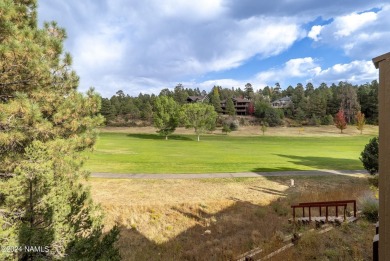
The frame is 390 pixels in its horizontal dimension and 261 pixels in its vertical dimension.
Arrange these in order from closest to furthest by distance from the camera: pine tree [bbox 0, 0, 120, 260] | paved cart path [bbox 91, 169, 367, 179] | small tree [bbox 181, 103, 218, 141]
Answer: pine tree [bbox 0, 0, 120, 260]
paved cart path [bbox 91, 169, 367, 179]
small tree [bbox 181, 103, 218, 141]

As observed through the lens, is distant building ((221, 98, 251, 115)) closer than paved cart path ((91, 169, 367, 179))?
No

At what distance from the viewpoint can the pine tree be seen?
5492 millimetres

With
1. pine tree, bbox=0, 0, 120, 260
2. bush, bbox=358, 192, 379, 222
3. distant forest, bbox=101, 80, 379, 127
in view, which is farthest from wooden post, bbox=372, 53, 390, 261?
distant forest, bbox=101, 80, 379, 127

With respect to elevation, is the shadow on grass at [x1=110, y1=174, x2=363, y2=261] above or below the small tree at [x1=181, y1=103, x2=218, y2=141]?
below

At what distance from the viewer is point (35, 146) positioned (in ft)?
19.9

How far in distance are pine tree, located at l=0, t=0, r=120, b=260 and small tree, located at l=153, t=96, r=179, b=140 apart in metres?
53.5

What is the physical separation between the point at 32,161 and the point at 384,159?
7258 mm

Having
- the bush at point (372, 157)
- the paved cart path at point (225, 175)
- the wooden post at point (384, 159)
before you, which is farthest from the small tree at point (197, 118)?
the wooden post at point (384, 159)

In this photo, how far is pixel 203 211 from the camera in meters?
14.7

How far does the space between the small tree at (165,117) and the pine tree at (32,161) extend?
53483 mm

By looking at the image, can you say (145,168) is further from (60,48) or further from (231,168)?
(60,48)

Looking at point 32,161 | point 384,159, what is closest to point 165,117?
point 32,161

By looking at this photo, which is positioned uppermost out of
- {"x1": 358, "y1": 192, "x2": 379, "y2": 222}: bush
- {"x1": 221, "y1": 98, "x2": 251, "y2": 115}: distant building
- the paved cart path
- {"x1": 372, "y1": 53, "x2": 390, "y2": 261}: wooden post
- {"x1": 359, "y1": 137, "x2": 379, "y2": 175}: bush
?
{"x1": 221, "y1": 98, "x2": 251, "y2": 115}: distant building

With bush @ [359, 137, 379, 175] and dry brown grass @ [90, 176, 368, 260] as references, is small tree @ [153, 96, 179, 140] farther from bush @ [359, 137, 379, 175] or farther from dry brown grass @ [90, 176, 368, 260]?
bush @ [359, 137, 379, 175]
